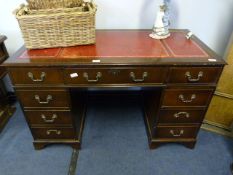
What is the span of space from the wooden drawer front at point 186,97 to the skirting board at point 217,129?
1.75ft

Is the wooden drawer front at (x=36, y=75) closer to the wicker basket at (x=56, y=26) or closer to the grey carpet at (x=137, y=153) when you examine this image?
the wicker basket at (x=56, y=26)

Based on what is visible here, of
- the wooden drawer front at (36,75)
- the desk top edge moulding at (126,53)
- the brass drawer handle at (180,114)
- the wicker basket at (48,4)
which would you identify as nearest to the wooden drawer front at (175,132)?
the brass drawer handle at (180,114)

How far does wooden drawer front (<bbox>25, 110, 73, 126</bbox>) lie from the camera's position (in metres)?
1.23

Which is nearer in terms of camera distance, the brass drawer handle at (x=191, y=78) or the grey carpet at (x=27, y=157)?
the brass drawer handle at (x=191, y=78)

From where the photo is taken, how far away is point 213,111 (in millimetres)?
1583

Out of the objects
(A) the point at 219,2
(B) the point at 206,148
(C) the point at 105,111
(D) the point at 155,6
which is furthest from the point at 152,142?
(A) the point at 219,2

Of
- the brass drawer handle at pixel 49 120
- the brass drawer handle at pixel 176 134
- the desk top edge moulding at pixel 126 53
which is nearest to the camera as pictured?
the desk top edge moulding at pixel 126 53

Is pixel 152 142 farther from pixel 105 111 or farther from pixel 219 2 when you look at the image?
pixel 219 2

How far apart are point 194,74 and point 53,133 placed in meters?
1.04

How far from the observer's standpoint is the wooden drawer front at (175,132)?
4.42ft

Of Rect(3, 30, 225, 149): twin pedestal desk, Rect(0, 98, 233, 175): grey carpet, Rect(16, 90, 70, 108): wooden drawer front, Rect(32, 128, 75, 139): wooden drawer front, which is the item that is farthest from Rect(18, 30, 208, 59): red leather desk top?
Rect(0, 98, 233, 175): grey carpet

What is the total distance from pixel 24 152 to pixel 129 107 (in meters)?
1.00

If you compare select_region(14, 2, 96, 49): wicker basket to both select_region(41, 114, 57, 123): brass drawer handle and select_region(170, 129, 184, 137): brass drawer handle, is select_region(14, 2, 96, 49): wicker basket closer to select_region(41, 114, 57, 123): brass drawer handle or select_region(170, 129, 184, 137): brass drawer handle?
select_region(41, 114, 57, 123): brass drawer handle

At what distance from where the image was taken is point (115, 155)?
142 cm
